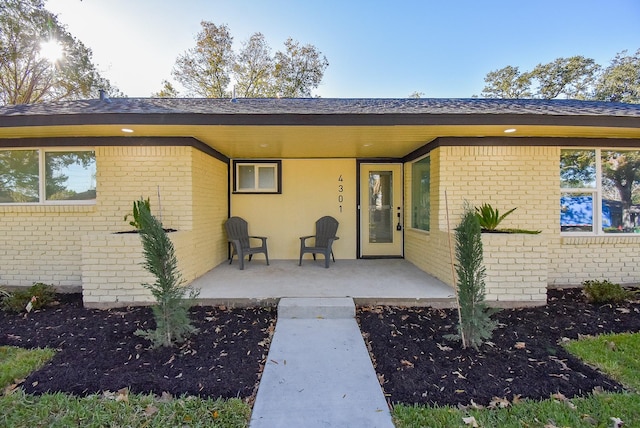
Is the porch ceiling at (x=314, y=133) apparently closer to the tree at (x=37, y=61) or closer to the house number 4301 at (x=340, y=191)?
the house number 4301 at (x=340, y=191)

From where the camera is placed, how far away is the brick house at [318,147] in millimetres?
3906

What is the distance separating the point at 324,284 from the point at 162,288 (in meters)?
2.28

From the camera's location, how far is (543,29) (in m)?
12.3

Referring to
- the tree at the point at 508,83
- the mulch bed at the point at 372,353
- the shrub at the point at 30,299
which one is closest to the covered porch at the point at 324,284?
the mulch bed at the point at 372,353

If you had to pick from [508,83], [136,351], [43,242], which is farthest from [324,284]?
[508,83]

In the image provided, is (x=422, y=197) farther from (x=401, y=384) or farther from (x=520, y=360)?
(x=401, y=384)

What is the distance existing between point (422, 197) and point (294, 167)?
2.81 m

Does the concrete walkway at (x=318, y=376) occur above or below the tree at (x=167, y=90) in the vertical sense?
below

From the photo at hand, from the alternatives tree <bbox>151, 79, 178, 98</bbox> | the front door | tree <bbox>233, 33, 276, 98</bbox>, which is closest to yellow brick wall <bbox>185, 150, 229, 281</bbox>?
the front door

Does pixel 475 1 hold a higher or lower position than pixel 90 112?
higher

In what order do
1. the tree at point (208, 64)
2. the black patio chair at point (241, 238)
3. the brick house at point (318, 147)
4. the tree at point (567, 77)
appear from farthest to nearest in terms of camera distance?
the tree at point (567, 77)
the tree at point (208, 64)
the black patio chair at point (241, 238)
the brick house at point (318, 147)

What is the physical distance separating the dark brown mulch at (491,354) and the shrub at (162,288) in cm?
191

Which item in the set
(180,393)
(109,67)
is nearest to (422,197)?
→ (180,393)

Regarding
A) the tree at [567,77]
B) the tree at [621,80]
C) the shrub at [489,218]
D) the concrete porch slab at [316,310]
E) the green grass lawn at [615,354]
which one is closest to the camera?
the green grass lawn at [615,354]
